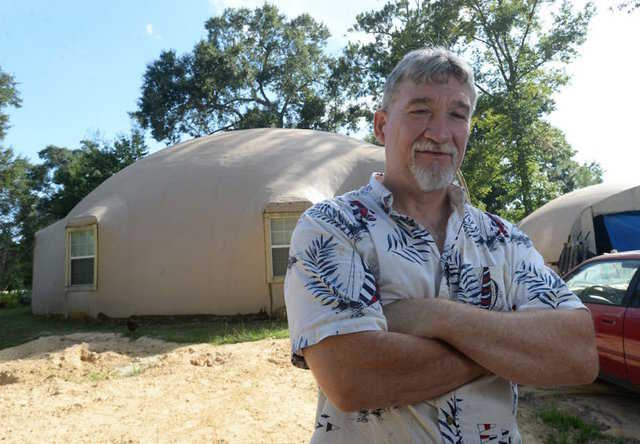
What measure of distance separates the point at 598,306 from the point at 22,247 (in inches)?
1189

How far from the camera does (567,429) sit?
4.07 m

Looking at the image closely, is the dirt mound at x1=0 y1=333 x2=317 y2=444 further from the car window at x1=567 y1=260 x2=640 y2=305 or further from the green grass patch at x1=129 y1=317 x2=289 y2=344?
the car window at x1=567 y1=260 x2=640 y2=305

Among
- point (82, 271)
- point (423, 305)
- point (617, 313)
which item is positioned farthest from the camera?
point (82, 271)

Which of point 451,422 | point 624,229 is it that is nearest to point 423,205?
point 451,422

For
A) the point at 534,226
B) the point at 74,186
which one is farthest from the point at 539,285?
the point at 74,186

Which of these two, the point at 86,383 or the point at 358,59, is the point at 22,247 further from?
the point at 86,383

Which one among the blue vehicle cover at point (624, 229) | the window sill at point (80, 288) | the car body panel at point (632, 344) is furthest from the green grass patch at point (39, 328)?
the blue vehicle cover at point (624, 229)

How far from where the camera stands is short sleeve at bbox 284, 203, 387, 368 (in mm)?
1369

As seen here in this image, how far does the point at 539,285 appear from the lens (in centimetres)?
168

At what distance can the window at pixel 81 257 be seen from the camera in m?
11.7

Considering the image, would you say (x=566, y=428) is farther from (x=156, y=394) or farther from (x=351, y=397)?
(x=156, y=394)

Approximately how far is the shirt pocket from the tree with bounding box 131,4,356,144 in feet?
86.6

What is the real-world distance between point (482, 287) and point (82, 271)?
1224 cm

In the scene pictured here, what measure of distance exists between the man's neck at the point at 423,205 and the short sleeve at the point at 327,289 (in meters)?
0.33
